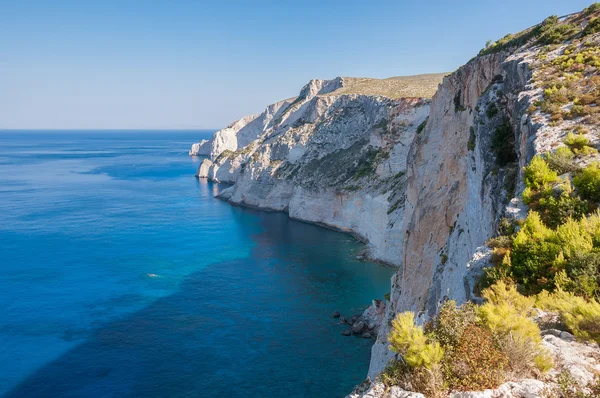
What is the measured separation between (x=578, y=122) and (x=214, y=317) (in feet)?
102

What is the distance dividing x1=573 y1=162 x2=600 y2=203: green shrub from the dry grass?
61.6 m

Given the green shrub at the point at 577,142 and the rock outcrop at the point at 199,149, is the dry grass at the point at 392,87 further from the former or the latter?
the rock outcrop at the point at 199,149

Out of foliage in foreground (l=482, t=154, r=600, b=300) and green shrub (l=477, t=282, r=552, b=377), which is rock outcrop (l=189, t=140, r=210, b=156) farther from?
green shrub (l=477, t=282, r=552, b=377)

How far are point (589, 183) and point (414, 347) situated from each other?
23.7 feet

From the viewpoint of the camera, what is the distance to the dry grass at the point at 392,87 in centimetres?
7538

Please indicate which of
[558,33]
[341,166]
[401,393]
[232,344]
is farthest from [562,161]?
[341,166]

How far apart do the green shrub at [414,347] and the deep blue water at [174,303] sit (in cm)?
2202

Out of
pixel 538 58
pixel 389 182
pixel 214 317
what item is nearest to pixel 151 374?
pixel 214 317

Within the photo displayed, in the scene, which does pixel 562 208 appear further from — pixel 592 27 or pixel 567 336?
pixel 592 27

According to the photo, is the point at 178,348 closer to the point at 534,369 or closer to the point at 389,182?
the point at 534,369

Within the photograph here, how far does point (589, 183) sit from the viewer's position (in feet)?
33.2

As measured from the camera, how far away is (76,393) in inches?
1037

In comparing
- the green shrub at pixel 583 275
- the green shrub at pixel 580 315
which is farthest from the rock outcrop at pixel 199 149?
the green shrub at pixel 580 315

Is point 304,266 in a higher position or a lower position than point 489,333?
lower
